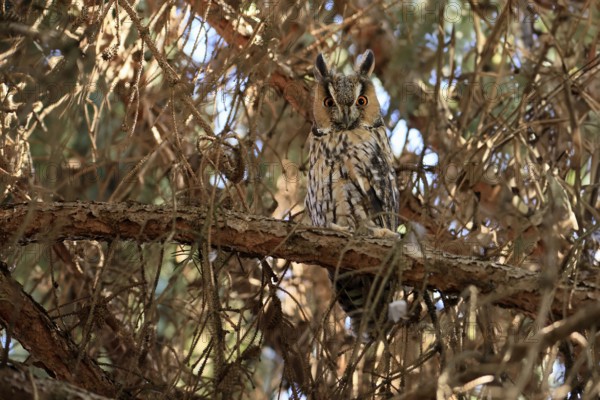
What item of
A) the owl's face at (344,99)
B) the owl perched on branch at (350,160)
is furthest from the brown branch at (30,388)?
the owl's face at (344,99)

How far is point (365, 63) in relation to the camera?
130 inches

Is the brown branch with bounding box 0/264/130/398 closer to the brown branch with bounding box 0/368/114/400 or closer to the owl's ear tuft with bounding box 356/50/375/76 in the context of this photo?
the brown branch with bounding box 0/368/114/400

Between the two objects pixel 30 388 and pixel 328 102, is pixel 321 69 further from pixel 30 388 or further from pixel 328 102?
pixel 30 388

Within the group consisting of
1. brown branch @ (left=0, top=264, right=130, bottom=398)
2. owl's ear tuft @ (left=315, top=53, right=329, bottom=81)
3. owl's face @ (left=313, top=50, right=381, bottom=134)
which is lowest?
brown branch @ (left=0, top=264, right=130, bottom=398)

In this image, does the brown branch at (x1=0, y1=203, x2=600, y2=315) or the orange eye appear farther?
the orange eye

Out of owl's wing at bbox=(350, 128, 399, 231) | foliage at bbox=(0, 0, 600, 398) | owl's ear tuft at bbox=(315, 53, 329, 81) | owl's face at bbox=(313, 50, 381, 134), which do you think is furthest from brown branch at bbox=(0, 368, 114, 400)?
owl's ear tuft at bbox=(315, 53, 329, 81)

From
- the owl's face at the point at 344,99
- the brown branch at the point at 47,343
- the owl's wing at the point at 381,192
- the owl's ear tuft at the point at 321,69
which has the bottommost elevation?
the brown branch at the point at 47,343

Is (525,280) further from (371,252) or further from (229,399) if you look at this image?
(229,399)

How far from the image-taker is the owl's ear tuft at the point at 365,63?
330 centimetres

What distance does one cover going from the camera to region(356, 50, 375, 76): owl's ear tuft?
330 cm

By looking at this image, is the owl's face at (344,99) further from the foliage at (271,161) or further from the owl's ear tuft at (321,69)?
the foliage at (271,161)

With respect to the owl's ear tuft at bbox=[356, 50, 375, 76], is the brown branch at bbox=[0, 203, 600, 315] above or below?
below

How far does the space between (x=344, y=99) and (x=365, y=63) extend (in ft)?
0.96

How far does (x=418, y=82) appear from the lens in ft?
12.2
